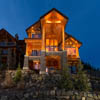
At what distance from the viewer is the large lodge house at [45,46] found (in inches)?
738

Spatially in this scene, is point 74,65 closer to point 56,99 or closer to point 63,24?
point 63,24

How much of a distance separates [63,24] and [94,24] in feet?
653

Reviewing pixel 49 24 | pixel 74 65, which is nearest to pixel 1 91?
pixel 49 24

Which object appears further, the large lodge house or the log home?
the log home

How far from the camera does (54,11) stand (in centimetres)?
1934

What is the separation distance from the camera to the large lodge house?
18.8 meters

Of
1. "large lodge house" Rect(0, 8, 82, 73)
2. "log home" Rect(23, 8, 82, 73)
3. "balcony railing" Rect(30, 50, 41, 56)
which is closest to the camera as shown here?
"large lodge house" Rect(0, 8, 82, 73)

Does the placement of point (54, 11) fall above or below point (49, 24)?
above

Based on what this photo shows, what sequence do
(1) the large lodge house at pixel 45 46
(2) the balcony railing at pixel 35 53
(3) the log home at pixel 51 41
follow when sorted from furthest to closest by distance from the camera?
(2) the balcony railing at pixel 35 53
(3) the log home at pixel 51 41
(1) the large lodge house at pixel 45 46

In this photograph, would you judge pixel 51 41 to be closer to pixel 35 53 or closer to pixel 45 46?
pixel 45 46

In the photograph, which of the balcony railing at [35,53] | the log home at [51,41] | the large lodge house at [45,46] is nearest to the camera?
the large lodge house at [45,46]

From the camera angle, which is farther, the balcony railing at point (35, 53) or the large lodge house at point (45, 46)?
the balcony railing at point (35, 53)

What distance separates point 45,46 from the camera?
20.1 m

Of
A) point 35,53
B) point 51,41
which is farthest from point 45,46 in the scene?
point 35,53
